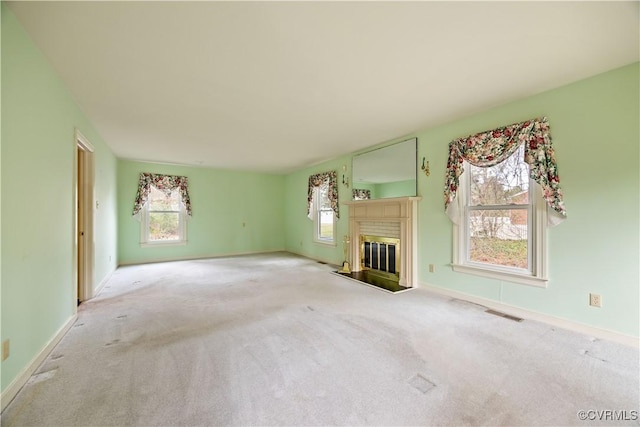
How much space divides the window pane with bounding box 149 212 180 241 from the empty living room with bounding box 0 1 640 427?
→ 1753 mm

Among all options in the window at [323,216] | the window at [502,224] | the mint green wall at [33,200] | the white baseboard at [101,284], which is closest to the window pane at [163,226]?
the white baseboard at [101,284]

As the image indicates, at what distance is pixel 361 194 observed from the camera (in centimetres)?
486

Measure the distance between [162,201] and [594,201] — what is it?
7199 mm

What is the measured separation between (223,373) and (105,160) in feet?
14.1

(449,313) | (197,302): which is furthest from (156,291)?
(449,313)

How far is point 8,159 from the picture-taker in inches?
60.4

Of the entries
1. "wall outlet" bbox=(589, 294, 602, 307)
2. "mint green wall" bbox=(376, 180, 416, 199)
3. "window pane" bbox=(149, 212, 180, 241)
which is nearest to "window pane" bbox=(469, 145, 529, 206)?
"mint green wall" bbox=(376, 180, 416, 199)

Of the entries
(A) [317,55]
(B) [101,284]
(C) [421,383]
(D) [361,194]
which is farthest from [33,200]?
(D) [361,194]

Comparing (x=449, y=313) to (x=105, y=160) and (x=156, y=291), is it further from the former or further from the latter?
(x=105, y=160)

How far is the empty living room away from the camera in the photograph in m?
1.55

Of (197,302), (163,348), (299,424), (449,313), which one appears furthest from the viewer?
(197,302)

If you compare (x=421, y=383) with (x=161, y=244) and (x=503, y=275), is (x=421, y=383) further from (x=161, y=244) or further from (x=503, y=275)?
(x=161, y=244)

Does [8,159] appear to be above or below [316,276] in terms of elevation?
above

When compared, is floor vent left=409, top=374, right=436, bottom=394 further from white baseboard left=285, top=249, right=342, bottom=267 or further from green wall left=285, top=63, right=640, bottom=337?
white baseboard left=285, top=249, right=342, bottom=267
